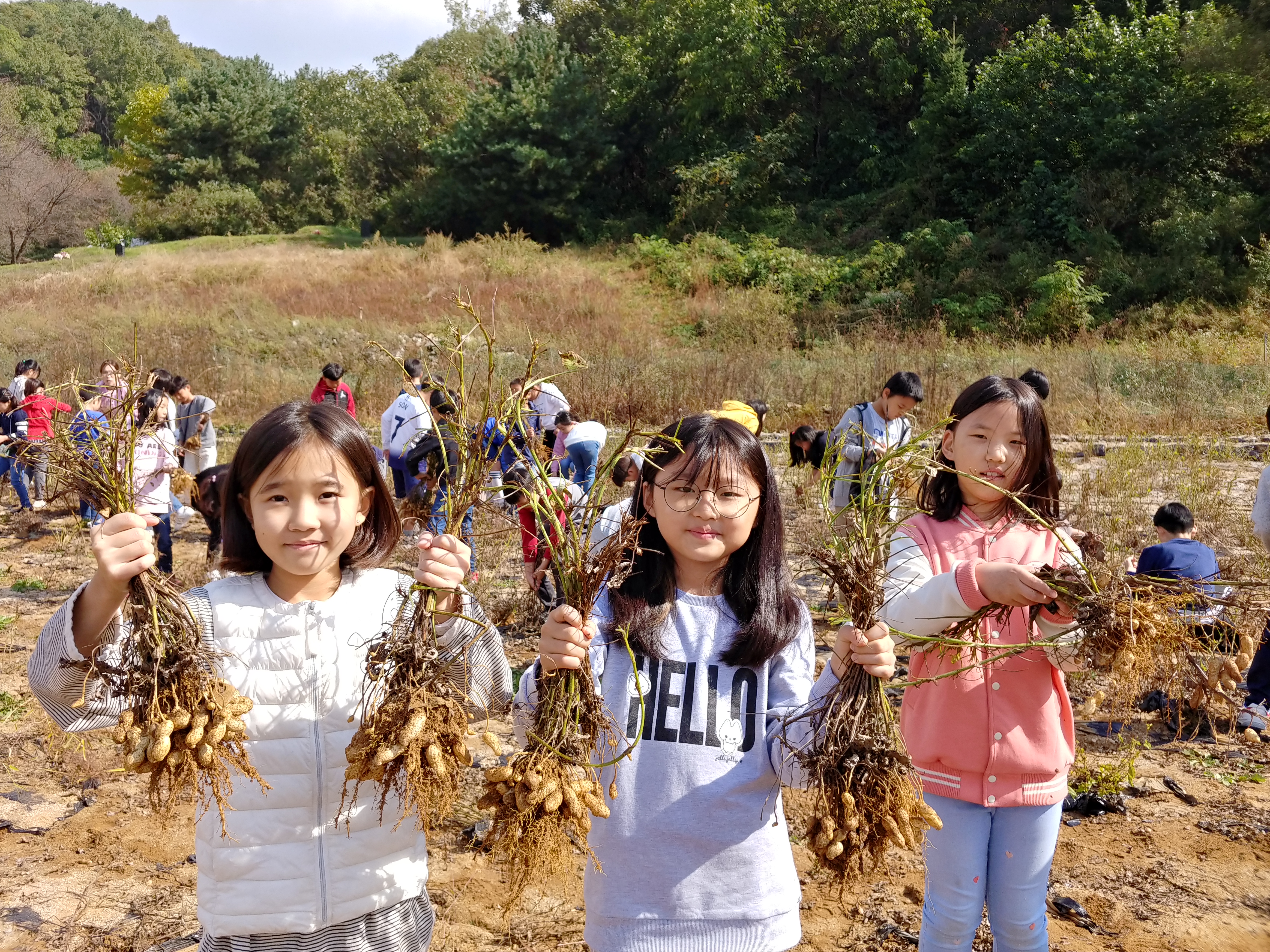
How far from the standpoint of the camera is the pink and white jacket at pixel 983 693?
2.12 meters

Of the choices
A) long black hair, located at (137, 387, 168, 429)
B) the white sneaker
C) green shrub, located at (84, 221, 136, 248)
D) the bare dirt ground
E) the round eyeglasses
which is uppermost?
green shrub, located at (84, 221, 136, 248)

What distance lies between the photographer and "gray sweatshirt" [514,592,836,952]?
1773mm

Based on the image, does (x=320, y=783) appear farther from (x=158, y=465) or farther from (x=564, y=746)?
(x=158, y=465)

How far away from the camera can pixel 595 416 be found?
13.5 metres

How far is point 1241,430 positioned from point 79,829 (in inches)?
487

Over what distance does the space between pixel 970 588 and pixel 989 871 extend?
28.2 inches

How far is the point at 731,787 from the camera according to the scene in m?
1.81

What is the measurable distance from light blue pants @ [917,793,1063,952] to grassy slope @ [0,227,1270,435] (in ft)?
19.5

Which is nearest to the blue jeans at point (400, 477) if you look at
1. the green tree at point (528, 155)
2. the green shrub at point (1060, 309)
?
the green shrub at point (1060, 309)

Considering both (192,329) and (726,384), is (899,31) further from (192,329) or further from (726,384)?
(192,329)

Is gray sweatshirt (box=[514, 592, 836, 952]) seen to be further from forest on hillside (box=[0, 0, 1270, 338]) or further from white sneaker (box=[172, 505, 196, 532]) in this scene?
forest on hillside (box=[0, 0, 1270, 338])

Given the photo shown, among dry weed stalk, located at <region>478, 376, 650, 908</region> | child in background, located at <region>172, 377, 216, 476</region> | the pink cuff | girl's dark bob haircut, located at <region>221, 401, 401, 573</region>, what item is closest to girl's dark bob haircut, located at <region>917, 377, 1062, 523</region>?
the pink cuff

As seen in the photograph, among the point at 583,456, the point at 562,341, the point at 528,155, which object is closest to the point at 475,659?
the point at 583,456

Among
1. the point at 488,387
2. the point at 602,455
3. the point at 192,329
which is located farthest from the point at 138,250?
the point at 488,387
